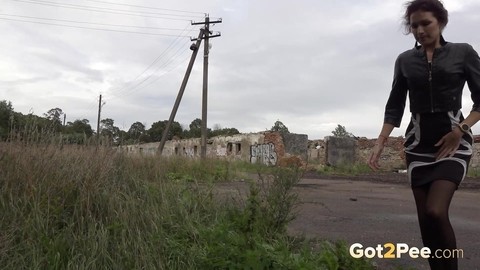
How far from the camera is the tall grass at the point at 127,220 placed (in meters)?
3.03

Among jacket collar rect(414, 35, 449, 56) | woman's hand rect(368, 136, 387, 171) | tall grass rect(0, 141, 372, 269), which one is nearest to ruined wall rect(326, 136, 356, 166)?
tall grass rect(0, 141, 372, 269)

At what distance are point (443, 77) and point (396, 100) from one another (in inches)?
13.8

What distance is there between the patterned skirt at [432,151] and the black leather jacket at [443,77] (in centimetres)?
5

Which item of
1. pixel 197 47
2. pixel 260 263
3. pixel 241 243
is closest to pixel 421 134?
pixel 260 263

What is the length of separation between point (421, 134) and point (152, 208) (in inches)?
97.6

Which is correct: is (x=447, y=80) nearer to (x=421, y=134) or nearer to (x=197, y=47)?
(x=421, y=134)

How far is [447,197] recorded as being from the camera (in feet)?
6.89

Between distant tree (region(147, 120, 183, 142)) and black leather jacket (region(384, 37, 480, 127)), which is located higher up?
distant tree (region(147, 120, 183, 142))

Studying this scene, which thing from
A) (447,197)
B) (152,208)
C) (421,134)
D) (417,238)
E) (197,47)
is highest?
(197,47)

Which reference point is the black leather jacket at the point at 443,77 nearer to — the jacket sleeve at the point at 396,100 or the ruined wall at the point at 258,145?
the jacket sleeve at the point at 396,100

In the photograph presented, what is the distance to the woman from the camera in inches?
83.1

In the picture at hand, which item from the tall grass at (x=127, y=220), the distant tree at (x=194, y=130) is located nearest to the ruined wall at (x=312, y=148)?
the tall grass at (x=127, y=220)

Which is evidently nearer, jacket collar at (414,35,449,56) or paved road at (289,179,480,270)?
jacket collar at (414,35,449,56)

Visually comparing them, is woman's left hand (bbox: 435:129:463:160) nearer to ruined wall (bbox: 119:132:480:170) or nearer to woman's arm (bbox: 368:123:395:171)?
woman's arm (bbox: 368:123:395:171)
